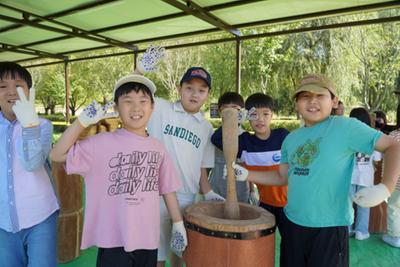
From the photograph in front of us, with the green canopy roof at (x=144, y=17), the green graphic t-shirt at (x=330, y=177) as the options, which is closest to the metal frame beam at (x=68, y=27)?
the green canopy roof at (x=144, y=17)

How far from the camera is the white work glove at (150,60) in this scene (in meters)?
1.93

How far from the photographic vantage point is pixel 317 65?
15969 millimetres

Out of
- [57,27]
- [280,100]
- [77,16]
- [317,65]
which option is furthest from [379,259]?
[280,100]

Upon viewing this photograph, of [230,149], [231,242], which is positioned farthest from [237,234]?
[230,149]

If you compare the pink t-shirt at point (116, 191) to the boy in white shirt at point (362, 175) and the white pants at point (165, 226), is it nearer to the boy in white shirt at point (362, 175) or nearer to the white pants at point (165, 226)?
the white pants at point (165, 226)

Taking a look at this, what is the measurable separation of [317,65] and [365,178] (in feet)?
43.9

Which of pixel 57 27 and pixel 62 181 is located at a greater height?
pixel 57 27

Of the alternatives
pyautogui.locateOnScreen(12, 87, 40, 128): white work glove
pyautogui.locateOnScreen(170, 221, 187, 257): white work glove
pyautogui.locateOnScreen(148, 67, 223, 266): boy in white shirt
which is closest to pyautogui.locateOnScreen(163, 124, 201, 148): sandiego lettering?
pyautogui.locateOnScreen(148, 67, 223, 266): boy in white shirt

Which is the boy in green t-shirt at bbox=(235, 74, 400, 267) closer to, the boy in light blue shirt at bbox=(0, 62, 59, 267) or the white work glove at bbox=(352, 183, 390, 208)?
the white work glove at bbox=(352, 183, 390, 208)

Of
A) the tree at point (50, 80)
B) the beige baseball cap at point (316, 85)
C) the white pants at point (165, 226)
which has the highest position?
the tree at point (50, 80)

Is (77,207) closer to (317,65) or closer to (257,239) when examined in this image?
(257,239)

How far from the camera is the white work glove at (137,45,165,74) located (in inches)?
76.1

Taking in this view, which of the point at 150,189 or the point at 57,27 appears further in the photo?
the point at 57,27

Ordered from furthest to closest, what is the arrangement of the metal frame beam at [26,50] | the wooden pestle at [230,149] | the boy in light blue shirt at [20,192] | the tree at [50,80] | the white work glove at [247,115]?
the tree at [50,80]
the metal frame beam at [26,50]
the white work glove at [247,115]
the wooden pestle at [230,149]
the boy in light blue shirt at [20,192]
